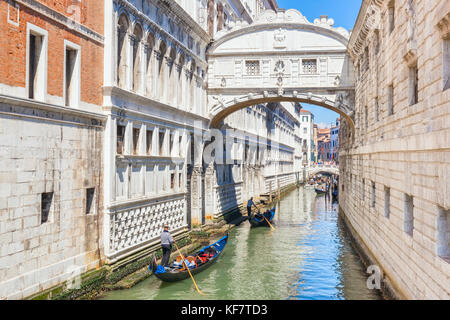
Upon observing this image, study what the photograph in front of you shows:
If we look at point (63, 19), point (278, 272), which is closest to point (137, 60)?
point (63, 19)

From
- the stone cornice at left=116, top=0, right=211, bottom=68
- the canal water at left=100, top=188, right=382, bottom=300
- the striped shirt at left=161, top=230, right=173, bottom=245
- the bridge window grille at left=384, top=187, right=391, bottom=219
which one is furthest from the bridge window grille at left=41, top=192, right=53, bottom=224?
the bridge window grille at left=384, top=187, right=391, bottom=219

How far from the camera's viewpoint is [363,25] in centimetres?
1311

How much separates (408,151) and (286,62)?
379 inches

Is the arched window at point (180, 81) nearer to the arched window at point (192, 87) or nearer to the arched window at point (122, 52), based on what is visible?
the arched window at point (192, 87)

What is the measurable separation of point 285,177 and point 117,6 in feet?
111

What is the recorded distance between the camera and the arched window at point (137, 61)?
38.5 feet

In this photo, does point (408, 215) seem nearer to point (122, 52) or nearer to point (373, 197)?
point (373, 197)

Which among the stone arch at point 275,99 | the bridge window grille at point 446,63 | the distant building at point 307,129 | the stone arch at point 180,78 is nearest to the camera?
the bridge window grille at point 446,63

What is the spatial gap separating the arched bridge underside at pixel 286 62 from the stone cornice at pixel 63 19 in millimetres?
7763

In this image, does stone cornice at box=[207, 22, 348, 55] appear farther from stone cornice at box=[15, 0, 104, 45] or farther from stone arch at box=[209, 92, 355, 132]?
stone cornice at box=[15, 0, 104, 45]

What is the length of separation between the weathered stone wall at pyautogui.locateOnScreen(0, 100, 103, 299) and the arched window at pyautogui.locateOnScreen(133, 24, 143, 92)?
91.8 inches

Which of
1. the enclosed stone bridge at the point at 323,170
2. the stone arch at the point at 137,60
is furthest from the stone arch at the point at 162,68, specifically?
the enclosed stone bridge at the point at 323,170

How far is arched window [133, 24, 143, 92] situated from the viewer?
462 inches

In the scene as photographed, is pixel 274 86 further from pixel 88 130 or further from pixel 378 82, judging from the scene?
pixel 88 130
